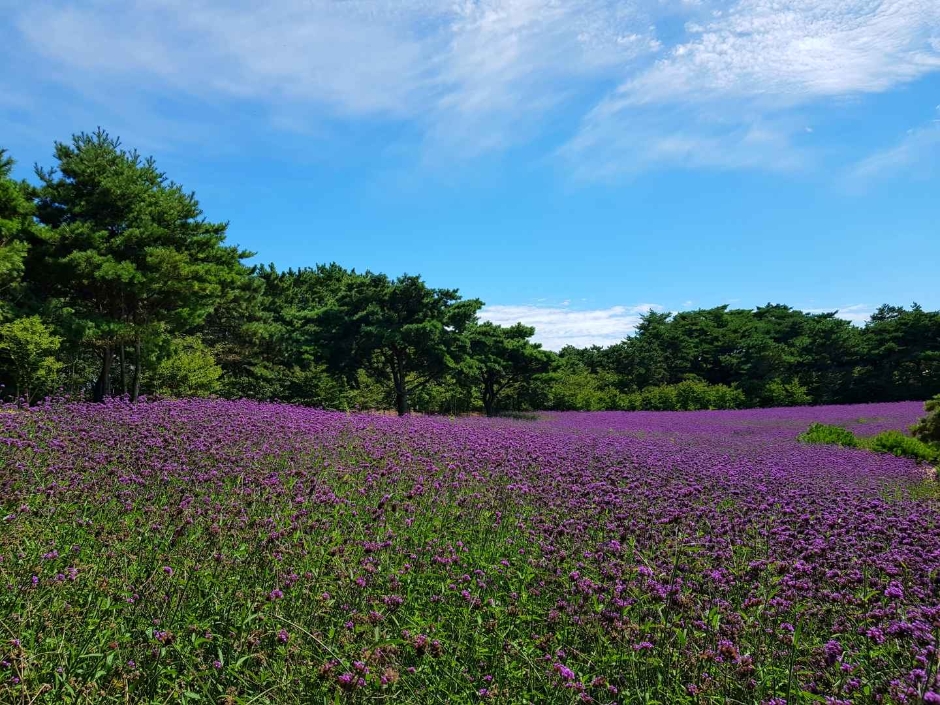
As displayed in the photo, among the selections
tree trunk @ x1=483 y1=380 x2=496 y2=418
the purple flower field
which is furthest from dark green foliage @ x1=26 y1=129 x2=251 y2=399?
tree trunk @ x1=483 y1=380 x2=496 y2=418

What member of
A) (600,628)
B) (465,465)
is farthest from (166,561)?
(465,465)

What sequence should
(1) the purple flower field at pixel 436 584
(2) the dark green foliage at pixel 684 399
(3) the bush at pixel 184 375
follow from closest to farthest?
(1) the purple flower field at pixel 436 584 < (3) the bush at pixel 184 375 < (2) the dark green foliage at pixel 684 399

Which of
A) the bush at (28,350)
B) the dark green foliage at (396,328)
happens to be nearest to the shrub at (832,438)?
the dark green foliage at (396,328)

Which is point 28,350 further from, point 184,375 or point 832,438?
point 832,438

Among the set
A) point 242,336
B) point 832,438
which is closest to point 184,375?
point 242,336

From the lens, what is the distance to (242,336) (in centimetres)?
2392

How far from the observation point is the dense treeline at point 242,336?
14.5 m

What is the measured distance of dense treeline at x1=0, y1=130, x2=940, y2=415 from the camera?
1446cm

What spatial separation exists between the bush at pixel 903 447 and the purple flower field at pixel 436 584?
7902 mm

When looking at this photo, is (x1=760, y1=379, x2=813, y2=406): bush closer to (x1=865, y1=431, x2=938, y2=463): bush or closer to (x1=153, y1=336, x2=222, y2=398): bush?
(x1=865, y1=431, x2=938, y2=463): bush

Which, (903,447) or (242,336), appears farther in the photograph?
(242,336)

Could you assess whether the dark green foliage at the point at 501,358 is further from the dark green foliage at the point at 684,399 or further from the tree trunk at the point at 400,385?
the dark green foliage at the point at 684,399

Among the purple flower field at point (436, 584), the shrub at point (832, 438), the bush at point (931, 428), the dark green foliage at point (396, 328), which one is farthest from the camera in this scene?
the dark green foliage at point (396, 328)

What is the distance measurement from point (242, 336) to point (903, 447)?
22669mm
